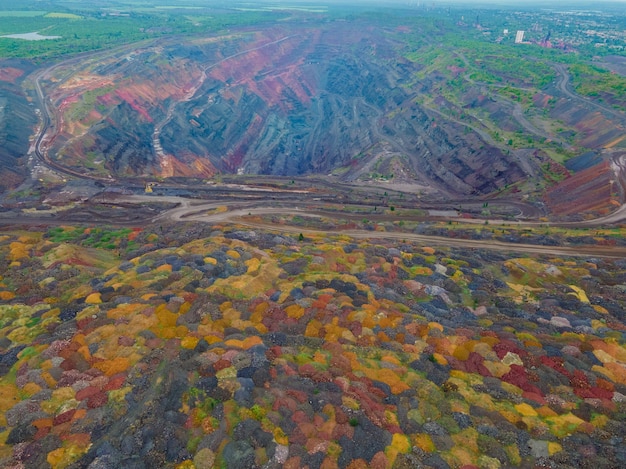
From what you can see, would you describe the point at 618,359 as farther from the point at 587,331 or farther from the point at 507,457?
the point at 507,457

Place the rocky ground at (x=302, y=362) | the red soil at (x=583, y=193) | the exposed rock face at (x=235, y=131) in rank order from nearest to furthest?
1. the rocky ground at (x=302, y=362)
2. the red soil at (x=583, y=193)
3. the exposed rock face at (x=235, y=131)

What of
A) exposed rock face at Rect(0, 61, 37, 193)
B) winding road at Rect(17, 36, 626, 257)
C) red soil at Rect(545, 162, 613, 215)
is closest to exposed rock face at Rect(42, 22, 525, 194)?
winding road at Rect(17, 36, 626, 257)

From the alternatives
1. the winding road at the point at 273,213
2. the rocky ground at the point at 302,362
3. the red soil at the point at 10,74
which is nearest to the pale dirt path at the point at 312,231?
the winding road at the point at 273,213

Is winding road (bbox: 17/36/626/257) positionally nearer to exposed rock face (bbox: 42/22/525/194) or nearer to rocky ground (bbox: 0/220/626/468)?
exposed rock face (bbox: 42/22/525/194)

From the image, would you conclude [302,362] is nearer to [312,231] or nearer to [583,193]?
[312,231]

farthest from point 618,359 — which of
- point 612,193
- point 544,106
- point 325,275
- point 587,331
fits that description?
point 544,106

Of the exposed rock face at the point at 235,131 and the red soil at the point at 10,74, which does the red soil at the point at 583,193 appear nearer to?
the exposed rock face at the point at 235,131
